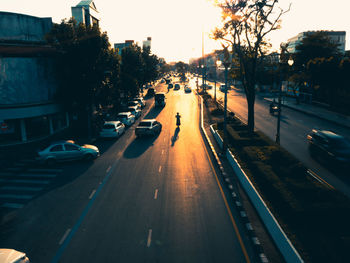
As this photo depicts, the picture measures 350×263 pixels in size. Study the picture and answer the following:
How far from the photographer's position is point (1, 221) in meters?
12.4

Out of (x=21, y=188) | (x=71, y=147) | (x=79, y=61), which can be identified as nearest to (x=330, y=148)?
(x=71, y=147)

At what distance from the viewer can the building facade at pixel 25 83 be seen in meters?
25.9

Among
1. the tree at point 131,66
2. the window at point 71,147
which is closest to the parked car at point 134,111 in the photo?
the tree at point 131,66

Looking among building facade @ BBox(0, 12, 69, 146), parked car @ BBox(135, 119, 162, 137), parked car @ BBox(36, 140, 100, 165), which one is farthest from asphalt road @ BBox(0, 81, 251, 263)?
building facade @ BBox(0, 12, 69, 146)

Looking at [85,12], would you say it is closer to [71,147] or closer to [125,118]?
[125,118]

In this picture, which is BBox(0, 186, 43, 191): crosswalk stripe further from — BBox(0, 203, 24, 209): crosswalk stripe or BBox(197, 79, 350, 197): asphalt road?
BBox(197, 79, 350, 197): asphalt road

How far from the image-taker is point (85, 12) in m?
35.9

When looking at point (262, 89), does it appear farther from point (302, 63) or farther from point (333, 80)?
point (333, 80)

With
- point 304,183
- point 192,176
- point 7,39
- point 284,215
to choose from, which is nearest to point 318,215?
point 284,215

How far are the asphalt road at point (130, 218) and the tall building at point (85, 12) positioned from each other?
74.9 ft

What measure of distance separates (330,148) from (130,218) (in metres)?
15.4

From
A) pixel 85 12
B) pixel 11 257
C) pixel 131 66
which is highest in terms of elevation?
pixel 85 12

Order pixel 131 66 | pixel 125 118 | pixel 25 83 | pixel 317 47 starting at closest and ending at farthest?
1. pixel 25 83
2. pixel 125 118
3. pixel 317 47
4. pixel 131 66

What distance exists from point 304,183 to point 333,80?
3271 centimetres
